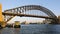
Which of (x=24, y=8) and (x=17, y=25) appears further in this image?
(x=24, y=8)

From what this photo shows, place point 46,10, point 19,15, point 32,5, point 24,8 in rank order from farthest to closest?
point 46,10 → point 32,5 → point 24,8 → point 19,15

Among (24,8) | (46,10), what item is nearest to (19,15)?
(24,8)

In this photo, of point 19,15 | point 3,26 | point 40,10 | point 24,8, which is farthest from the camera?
point 40,10

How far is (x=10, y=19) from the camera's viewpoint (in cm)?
8288

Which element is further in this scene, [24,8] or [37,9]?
[37,9]

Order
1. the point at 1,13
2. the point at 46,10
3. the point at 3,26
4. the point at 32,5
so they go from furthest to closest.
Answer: the point at 46,10 < the point at 32,5 < the point at 1,13 < the point at 3,26

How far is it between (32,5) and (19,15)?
996 inches

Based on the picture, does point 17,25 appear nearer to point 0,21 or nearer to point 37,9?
point 0,21

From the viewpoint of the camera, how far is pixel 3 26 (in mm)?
69188

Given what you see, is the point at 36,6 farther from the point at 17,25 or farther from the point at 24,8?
the point at 17,25

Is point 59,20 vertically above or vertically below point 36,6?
below

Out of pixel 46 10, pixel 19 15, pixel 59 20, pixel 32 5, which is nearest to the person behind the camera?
pixel 19 15

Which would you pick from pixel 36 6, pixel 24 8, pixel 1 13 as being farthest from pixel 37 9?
pixel 1 13

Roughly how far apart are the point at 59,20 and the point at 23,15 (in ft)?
202
